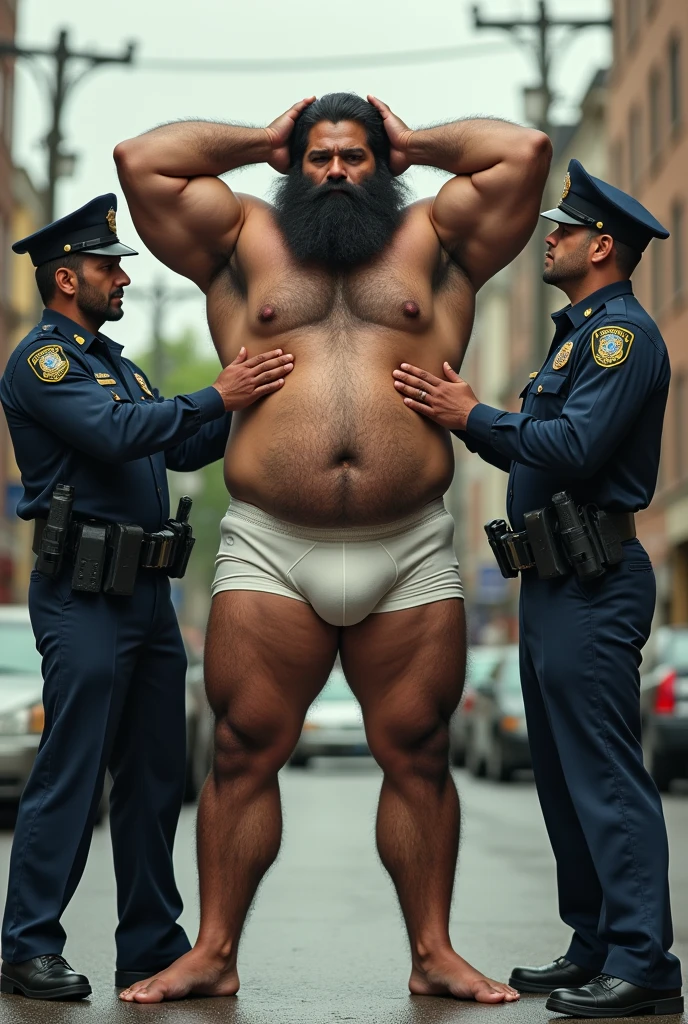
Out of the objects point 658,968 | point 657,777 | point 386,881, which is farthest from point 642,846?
point 657,777

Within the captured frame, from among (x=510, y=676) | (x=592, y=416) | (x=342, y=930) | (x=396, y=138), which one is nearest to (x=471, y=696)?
(x=510, y=676)

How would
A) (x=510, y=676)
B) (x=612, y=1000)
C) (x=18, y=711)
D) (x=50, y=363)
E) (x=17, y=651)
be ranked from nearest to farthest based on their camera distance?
(x=612, y=1000)
(x=50, y=363)
(x=18, y=711)
(x=17, y=651)
(x=510, y=676)

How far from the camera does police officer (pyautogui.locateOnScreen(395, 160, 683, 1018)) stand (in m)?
4.95

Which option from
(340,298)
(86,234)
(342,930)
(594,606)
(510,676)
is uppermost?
(86,234)

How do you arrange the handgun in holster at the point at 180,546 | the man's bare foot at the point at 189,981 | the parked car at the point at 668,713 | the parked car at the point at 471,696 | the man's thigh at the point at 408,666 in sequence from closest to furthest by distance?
1. the man's bare foot at the point at 189,981
2. the man's thigh at the point at 408,666
3. the handgun in holster at the point at 180,546
4. the parked car at the point at 668,713
5. the parked car at the point at 471,696

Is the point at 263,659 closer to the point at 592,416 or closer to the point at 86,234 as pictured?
the point at 592,416

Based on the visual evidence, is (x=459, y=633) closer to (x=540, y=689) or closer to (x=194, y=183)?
(x=540, y=689)

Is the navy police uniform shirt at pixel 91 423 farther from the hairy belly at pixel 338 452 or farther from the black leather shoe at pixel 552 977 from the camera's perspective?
the black leather shoe at pixel 552 977

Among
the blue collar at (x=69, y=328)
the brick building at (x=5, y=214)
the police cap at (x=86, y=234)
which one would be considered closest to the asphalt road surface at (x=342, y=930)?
the blue collar at (x=69, y=328)

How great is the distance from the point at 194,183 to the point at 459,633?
151 cm

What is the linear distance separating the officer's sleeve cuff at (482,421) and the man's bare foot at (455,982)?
4.72 feet

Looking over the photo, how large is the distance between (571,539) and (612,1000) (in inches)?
47.8

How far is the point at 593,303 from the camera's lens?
5344mm

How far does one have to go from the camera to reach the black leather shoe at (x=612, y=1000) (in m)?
4.82
